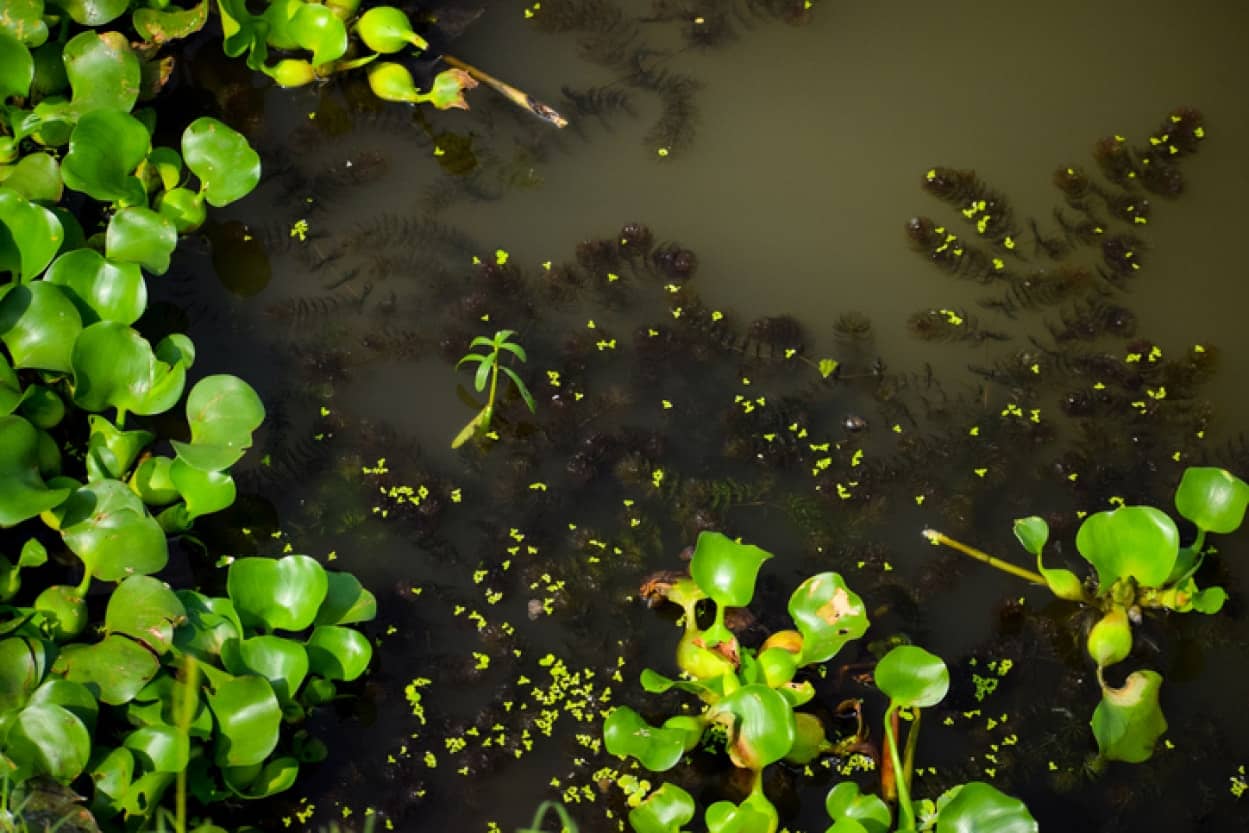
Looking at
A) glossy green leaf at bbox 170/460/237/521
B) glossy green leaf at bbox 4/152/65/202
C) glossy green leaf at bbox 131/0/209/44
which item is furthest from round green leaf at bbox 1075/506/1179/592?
glossy green leaf at bbox 131/0/209/44

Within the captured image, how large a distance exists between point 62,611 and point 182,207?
4.28 ft

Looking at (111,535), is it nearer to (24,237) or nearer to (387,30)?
(24,237)

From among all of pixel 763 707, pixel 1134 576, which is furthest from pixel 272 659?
pixel 1134 576

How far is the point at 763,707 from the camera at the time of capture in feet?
9.47

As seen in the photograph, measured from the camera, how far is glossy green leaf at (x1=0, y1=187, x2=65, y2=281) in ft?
10.3

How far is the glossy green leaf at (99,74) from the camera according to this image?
354 centimetres

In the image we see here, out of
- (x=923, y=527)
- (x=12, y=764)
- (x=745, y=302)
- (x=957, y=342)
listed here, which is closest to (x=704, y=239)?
(x=745, y=302)

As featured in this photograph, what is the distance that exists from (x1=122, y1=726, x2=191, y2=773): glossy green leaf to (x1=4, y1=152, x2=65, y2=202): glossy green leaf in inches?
57.8

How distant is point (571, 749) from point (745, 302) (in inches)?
58.4

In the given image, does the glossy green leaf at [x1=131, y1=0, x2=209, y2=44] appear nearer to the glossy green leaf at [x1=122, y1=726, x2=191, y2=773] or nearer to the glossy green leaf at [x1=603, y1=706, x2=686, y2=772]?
the glossy green leaf at [x1=122, y1=726, x2=191, y2=773]

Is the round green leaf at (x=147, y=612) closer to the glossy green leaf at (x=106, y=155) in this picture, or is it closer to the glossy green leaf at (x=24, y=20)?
the glossy green leaf at (x=106, y=155)

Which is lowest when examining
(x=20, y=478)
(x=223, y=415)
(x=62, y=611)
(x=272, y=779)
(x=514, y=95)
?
(x=272, y=779)

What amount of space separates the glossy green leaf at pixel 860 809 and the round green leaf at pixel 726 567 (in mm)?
523

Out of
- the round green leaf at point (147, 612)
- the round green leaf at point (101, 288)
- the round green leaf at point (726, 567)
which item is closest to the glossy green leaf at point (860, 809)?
the round green leaf at point (726, 567)
